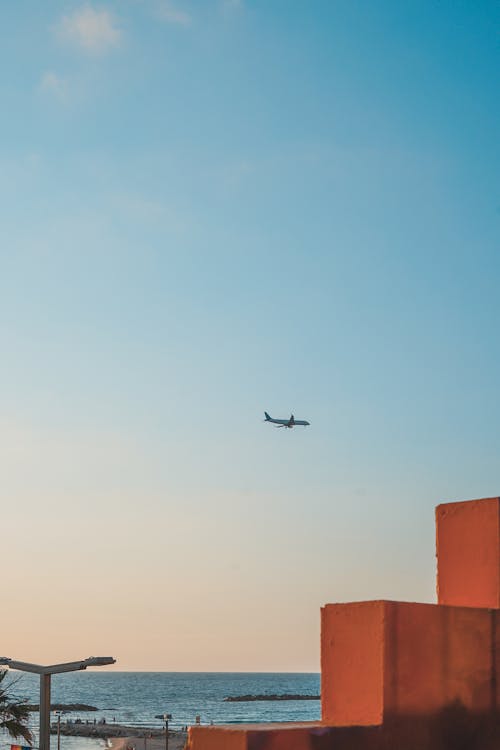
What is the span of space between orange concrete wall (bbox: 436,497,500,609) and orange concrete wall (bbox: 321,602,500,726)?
127 mm

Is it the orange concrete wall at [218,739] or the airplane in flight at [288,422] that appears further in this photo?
the airplane in flight at [288,422]

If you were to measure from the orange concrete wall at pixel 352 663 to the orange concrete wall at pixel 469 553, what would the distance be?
1.86 feet

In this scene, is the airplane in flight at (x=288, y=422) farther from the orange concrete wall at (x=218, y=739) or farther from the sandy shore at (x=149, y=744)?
the orange concrete wall at (x=218, y=739)

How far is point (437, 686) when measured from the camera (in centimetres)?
358

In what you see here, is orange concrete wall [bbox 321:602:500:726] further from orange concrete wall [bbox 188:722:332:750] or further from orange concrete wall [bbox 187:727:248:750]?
orange concrete wall [bbox 187:727:248:750]

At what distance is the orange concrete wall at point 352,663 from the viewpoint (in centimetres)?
344

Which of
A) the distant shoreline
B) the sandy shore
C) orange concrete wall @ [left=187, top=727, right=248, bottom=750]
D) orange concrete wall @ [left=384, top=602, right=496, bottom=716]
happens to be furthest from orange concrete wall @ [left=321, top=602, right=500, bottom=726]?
the distant shoreline

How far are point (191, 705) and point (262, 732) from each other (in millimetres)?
158391

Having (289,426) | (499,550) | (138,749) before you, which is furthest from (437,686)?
(289,426)

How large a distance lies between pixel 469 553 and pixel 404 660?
58 cm

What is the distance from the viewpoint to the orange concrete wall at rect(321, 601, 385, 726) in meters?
3.44

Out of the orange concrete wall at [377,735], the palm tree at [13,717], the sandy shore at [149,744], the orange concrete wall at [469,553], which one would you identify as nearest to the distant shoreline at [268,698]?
the sandy shore at [149,744]

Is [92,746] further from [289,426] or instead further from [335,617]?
[335,617]

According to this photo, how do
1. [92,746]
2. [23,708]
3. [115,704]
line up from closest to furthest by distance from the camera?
[23,708] < [92,746] < [115,704]
